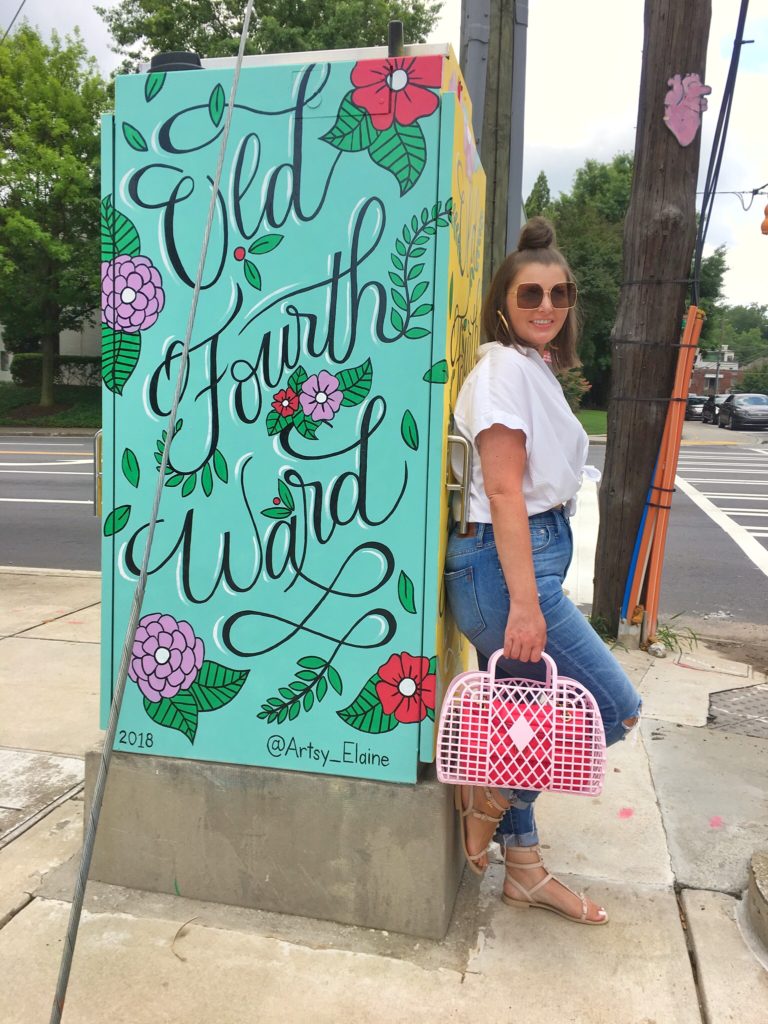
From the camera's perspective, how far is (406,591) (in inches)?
92.3

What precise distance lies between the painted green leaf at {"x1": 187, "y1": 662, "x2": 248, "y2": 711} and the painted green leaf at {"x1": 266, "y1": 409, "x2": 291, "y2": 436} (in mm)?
669

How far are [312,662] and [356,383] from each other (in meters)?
0.76

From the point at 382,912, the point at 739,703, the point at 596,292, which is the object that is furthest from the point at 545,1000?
the point at 596,292

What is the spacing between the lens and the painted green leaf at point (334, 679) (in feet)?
7.88

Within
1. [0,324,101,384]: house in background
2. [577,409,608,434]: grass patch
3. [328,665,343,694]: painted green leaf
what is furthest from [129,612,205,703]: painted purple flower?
[0,324,101,384]: house in background

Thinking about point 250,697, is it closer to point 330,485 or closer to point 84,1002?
point 330,485

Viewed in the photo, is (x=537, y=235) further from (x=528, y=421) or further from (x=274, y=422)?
(x=274, y=422)

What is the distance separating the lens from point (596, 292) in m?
35.7

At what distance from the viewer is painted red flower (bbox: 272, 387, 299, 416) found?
2365 millimetres

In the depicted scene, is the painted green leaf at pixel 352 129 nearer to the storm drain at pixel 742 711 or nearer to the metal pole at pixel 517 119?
the metal pole at pixel 517 119

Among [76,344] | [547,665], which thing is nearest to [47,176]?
[76,344]

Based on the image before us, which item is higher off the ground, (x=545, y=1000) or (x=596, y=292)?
→ (x=596, y=292)

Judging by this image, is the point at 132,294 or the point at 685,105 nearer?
the point at 132,294

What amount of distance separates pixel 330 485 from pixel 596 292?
1398 inches
